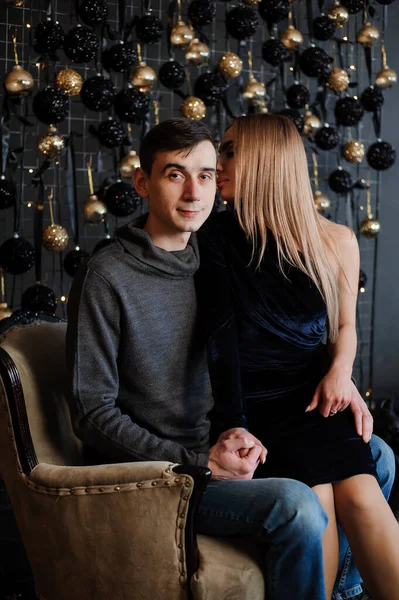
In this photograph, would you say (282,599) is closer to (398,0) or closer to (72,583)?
(72,583)

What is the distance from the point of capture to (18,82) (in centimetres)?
288

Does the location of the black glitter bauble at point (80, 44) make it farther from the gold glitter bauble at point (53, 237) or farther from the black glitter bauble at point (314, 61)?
the black glitter bauble at point (314, 61)

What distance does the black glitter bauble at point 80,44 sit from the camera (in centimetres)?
292

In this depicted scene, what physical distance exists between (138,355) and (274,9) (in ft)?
6.76

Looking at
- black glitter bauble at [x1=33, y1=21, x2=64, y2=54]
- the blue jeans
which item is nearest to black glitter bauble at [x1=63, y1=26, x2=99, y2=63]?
black glitter bauble at [x1=33, y1=21, x2=64, y2=54]

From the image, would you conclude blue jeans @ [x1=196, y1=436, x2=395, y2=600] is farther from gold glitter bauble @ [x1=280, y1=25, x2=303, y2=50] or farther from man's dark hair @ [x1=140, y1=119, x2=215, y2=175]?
gold glitter bauble @ [x1=280, y1=25, x2=303, y2=50]

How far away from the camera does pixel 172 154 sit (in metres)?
1.94

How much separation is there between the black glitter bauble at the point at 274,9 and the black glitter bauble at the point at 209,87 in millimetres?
355

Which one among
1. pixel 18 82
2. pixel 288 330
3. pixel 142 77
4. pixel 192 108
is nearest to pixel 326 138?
pixel 192 108

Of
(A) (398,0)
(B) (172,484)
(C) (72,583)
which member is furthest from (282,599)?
(A) (398,0)

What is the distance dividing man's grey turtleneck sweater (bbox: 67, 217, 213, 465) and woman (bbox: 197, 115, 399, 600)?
7 cm

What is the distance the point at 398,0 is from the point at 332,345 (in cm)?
300

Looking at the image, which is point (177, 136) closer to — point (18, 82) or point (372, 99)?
point (18, 82)

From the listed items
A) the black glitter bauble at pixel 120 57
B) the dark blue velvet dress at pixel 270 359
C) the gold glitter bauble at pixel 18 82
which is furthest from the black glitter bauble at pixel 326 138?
the dark blue velvet dress at pixel 270 359
